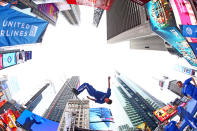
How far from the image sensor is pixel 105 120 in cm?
2028

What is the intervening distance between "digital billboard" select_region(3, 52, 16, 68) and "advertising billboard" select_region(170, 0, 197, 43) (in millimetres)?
16106

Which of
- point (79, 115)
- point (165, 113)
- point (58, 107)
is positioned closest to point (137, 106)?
point (165, 113)

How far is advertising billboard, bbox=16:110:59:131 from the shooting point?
45.9 ft

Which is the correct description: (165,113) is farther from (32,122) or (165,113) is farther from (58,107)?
(58,107)

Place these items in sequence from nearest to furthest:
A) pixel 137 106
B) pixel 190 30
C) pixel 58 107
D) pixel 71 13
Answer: pixel 190 30 < pixel 71 13 < pixel 137 106 < pixel 58 107

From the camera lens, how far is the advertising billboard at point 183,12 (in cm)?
478

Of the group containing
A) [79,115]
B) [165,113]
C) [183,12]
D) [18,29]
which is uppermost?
[18,29]

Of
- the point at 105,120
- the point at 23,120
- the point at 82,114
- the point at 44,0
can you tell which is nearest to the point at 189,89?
the point at 105,120

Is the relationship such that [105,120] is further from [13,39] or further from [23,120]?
[13,39]

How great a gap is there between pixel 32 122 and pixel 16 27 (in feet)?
42.9

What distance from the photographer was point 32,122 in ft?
48.1

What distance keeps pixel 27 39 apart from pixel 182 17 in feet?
42.4

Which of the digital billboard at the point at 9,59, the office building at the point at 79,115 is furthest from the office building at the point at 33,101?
the digital billboard at the point at 9,59

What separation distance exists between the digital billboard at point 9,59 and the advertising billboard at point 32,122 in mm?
6847
